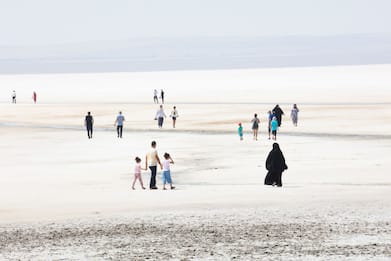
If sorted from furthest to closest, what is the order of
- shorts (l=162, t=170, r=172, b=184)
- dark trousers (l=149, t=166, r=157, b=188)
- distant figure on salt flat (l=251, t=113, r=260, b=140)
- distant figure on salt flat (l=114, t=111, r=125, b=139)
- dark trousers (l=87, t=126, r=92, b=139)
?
dark trousers (l=87, t=126, r=92, b=139) → distant figure on salt flat (l=114, t=111, r=125, b=139) → distant figure on salt flat (l=251, t=113, r=260, b=140) → dark trousers (l=149, t=166, r=157, b=188) → shorts (l=162, t=170, r=172, b=184)

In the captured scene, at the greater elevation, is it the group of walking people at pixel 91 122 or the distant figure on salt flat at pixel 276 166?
the group of walking people at pixel 91 122

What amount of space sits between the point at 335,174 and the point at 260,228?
36.2 feet

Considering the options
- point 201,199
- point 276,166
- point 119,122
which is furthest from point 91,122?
point 201,199

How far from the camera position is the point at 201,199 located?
26125 mm

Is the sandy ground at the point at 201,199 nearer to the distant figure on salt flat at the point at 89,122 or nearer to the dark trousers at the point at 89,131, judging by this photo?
the dark trousers at the point at 89,131

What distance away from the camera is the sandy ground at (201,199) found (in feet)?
63.3

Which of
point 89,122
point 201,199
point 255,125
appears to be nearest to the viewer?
point 201,199

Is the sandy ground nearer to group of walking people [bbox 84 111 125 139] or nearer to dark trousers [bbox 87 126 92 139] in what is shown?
dark trousers [bbox 87 126 92 139]

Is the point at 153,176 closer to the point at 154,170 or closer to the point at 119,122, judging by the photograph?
the point at 154,170

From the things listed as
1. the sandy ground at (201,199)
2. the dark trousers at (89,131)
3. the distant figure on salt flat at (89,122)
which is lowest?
the sandy ground at (201,199)

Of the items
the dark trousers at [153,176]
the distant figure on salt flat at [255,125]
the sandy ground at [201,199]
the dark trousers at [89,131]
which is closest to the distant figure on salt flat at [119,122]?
the sandy ground at [201,199]

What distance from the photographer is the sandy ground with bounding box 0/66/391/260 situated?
1928 cm

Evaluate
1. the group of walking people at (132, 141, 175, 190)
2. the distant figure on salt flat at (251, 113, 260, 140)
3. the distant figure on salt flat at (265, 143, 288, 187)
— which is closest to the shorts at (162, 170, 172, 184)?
the group of walking people at (132, 141, 175, 190)

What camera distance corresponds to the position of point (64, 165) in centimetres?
3734
